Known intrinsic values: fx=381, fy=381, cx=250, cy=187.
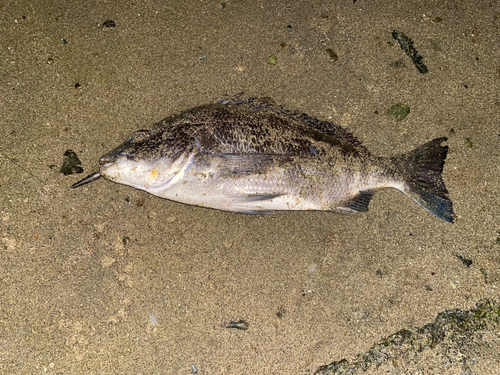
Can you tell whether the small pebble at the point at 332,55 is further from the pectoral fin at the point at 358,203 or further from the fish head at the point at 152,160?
the fish head at the point at 152,160

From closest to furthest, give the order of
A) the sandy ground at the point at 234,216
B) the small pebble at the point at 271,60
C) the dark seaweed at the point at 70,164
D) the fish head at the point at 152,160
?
the fish head at the point at 152,160
the sandy ground at the point at 234,216
the dark seaweed at the point at 70,164
the small pebble at the point at 271,60

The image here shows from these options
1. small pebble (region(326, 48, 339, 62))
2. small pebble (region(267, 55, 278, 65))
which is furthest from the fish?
small pebble (region(326, 48, 339, 62))

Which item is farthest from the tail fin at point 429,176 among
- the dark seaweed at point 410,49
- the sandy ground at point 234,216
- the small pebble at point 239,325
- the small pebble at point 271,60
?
the small pebble at point 239,325

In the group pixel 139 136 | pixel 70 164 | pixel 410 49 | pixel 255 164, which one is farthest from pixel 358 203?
pixel 70 164

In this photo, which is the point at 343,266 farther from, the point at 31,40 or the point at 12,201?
the point at 31,40

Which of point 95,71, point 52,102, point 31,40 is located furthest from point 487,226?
point 31,40
